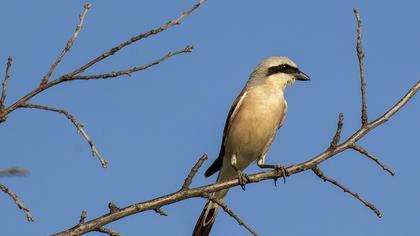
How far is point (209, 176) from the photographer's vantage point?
7.28 metres

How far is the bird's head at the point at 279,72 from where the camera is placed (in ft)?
25.2

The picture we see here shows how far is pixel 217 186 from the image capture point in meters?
4.21

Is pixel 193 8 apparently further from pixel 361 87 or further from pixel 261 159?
pixel 261 159

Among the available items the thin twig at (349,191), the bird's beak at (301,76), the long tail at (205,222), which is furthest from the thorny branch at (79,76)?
the bird's beak at (301,76)

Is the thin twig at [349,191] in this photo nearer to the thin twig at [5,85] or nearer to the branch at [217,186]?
the branch at [217,186]

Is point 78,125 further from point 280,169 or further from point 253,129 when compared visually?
point 253,129

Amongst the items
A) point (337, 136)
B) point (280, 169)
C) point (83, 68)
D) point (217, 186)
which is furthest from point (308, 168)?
point (83, 68)

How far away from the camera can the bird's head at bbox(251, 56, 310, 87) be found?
7.67 metres

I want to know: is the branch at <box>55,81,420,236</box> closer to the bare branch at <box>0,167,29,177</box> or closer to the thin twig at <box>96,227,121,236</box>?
the thin twig at <box>96,227,121,236</box>

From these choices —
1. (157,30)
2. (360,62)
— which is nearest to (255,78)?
(360,62)

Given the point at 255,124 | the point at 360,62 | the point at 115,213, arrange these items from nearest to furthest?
1. the point at 115,213
2. the point at 360,62
3. the point at 255,124

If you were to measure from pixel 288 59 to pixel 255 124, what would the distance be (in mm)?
1210

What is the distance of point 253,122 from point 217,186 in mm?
3019

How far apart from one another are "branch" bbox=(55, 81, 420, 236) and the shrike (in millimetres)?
2366
